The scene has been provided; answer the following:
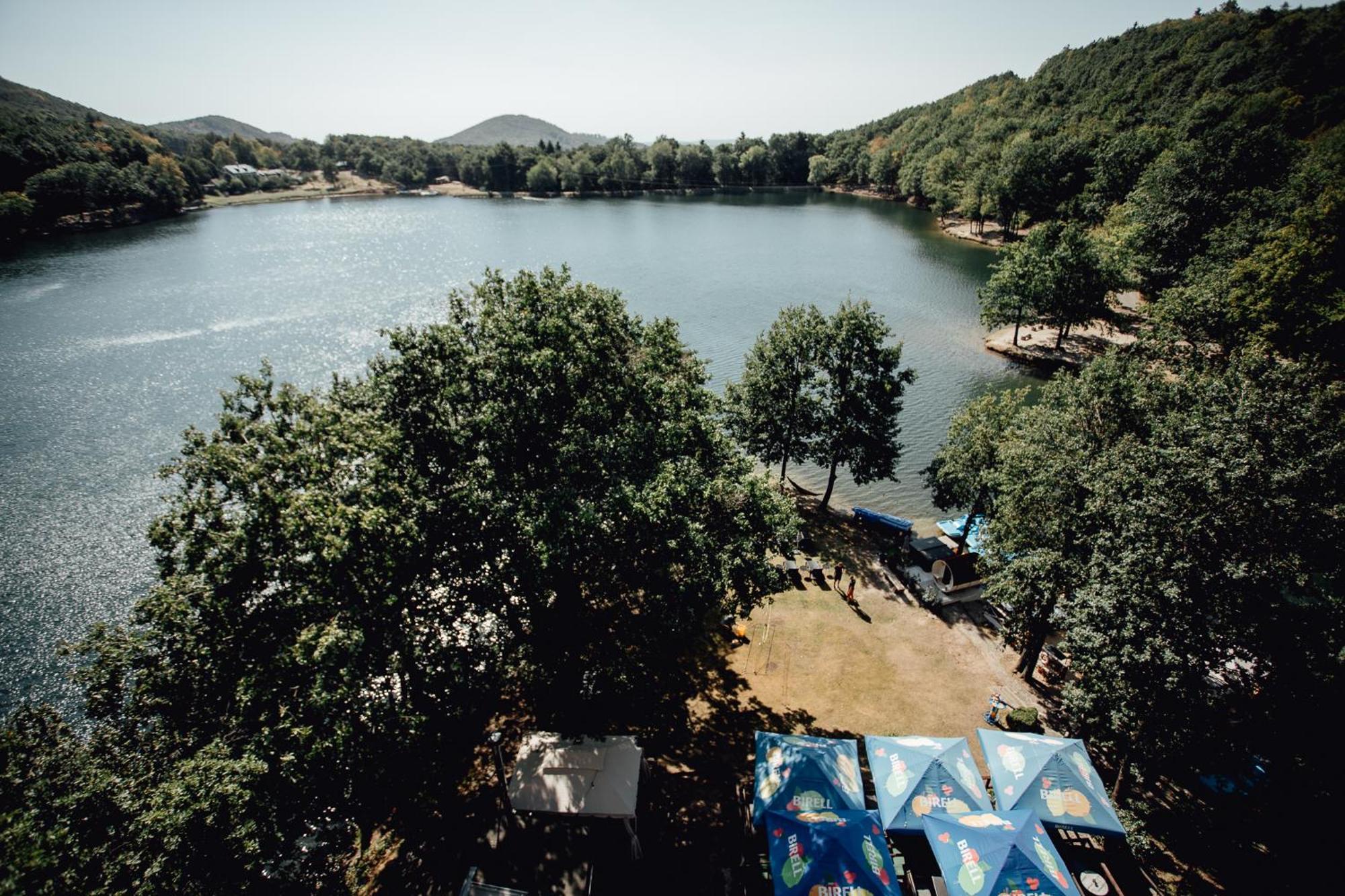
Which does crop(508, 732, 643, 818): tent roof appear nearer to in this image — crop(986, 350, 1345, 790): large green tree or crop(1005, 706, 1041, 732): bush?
crop(1005, 706, 1041, 732): bush

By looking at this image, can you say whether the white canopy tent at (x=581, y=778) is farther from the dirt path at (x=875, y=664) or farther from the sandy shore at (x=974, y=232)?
the sandy shore at (x=974, y=232)

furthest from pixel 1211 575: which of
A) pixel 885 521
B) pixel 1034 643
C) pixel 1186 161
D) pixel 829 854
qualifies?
pixel 1186 161

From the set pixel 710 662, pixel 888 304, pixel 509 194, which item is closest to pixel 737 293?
pixel 888 304

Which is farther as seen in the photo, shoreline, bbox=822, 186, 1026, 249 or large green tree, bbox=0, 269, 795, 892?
shoreline, bbox=822, 186, 1026, 249

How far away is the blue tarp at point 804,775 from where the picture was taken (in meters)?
16.7

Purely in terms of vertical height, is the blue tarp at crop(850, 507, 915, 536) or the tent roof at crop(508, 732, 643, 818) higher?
the tent roof at crop(508, 732, 643, 818)

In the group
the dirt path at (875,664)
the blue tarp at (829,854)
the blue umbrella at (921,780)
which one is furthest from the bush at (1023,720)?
the blue tarp at (829,854)

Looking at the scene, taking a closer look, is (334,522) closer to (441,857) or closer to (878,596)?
(441,857)

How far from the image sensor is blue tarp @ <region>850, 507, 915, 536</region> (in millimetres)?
36781

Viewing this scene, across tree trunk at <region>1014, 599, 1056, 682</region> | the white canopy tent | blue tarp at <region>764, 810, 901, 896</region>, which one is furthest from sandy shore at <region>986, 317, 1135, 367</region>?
the white canopy tent

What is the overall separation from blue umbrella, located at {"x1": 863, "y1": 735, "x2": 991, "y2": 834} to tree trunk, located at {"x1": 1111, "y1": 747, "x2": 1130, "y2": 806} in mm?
5162

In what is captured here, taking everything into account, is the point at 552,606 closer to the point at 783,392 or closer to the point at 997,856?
the point at 997,856

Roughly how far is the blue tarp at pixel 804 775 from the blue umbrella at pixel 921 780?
832 millimetres

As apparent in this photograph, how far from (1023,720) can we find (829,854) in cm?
1073
